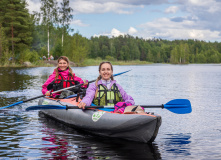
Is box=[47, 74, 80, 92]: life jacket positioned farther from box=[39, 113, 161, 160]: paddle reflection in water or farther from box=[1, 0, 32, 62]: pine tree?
box=[1, 0, 32, 62]: pine tree

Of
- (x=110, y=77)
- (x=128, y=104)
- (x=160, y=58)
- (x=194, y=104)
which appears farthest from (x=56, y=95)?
(x=160, y=58)

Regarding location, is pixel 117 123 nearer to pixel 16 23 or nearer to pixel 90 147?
pixel 90 147

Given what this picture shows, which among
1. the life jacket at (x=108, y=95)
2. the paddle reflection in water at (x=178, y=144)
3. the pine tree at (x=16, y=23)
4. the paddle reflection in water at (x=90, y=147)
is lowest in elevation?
the paddle reflection in water at (x=178, y=144)

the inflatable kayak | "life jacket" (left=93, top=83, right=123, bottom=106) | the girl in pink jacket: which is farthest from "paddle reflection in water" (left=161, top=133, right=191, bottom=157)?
the girl in pink jacket

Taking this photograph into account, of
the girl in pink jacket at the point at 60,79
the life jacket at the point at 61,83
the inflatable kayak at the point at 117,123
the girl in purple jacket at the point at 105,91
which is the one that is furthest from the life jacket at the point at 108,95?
the life jacket at the point at 61,83

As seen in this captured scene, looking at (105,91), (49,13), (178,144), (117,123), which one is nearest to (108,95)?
(105,91)

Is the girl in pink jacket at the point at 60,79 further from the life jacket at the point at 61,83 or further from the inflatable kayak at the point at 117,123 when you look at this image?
the inflatable kayak at the point at 117,123

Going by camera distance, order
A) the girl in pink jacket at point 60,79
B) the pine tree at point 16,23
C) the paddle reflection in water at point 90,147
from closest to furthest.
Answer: the paddle reflection in water at point 90,147 → the girl in pink jacket at point 60,79 → the pine tree at point 16,23

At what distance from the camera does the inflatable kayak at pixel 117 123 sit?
559cm

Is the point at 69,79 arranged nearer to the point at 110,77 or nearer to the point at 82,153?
the point at 110,77

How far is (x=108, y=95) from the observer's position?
21.8 ft

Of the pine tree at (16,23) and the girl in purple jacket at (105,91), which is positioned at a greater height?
the pine tree at (16,23)

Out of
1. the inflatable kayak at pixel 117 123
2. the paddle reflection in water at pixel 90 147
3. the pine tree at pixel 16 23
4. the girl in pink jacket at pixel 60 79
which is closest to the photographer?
the paddle reflection in water at pixel 90 147

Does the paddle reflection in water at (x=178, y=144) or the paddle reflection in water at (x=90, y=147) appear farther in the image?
the paddle reflection in water at (x=178, y=144)
